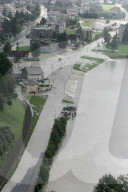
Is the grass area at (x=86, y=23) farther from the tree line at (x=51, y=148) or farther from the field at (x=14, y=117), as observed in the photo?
the tree line at (x=51, y=148)

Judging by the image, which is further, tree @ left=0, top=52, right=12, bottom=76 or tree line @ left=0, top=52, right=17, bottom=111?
tree @ left=0, top=52, right=12, bottom=76

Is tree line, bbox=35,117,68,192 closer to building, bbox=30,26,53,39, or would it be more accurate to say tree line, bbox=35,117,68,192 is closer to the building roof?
the building roof

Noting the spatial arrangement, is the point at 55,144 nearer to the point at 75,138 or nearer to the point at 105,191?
the point at 75,138

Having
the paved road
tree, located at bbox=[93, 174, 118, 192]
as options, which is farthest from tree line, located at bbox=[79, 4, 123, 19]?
tree, located at bbox=[93, 174, 118, 192]

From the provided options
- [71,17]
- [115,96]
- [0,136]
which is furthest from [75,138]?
[71,17]

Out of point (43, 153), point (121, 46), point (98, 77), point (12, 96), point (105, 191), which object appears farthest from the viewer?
point (121, 46)

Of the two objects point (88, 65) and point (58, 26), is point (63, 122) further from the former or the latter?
point (58, 26)

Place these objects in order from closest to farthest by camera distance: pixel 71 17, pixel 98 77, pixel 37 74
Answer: pixel 37 74, pixel 98 77, pixel 71 17

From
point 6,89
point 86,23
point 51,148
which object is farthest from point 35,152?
point 86,23
